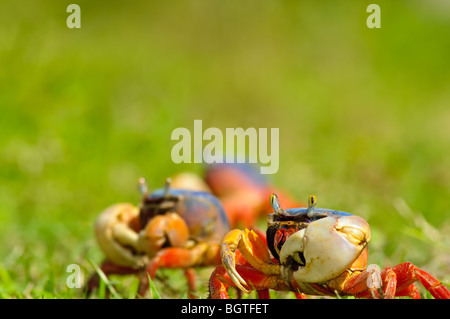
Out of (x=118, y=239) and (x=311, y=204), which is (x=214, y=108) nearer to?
(x=118, y=239)

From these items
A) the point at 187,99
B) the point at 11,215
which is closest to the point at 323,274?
Answer: the point at 11,215

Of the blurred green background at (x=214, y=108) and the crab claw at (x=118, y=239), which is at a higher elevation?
the blurred green background at (x=214, y=108)

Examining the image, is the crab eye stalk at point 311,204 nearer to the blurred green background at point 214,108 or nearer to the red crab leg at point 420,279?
the red crab leg at point 420,279

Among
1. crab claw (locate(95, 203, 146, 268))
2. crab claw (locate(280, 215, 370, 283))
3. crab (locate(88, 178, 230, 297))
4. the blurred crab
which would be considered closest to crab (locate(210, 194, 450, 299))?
crab claw (locate(280, 215, 370, 283))

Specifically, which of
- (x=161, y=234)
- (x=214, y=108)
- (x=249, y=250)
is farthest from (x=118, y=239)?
(x=214, y=108)

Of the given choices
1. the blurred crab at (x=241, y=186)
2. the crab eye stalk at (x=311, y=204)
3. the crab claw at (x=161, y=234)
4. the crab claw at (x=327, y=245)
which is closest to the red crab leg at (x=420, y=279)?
the crab claw at (x=327, y=245)

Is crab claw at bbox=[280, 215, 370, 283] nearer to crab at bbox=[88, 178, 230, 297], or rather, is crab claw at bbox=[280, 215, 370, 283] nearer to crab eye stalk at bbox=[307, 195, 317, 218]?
crab eye stalk at bbox=[307, 195, 317, 218]

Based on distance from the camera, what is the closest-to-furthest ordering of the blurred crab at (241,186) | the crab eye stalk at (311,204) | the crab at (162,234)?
the crab eye stalk at (311,204) < the crab at (162,234) < the blurred crab at (241,186)
